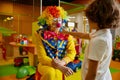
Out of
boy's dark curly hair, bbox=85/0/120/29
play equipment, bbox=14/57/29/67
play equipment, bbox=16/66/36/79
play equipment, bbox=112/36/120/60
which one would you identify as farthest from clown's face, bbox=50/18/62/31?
play equipment, bbox=112/36/120/60

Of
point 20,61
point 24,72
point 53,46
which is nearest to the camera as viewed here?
point 53,46

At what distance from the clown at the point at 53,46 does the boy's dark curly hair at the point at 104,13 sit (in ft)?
2.15

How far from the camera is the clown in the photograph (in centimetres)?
169

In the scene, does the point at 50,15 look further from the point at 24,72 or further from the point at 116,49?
the point at 116,49

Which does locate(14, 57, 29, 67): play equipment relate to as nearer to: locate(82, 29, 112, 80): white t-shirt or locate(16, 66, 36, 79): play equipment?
locate(16, 66, 36, 79): play equipment

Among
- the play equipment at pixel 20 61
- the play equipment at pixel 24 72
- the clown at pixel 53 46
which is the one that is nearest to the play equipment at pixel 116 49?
the play equipment at pixel 20 61

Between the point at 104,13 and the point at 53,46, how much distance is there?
78 centimetres

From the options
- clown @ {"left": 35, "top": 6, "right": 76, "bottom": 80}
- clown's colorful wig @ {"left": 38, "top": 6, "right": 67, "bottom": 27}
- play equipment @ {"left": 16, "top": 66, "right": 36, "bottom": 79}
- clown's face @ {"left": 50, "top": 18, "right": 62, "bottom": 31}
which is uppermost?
clown's colorful wig @ {"left": 38, "top": 6, "right": 67, "bottom": 27}

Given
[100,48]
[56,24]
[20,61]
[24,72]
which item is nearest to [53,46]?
[56,24]

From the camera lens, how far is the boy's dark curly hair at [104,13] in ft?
3.68

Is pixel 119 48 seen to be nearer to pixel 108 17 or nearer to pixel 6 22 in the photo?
pixel 6 22

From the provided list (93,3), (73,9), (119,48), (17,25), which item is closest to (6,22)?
(17,25)

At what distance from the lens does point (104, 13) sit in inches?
44.2

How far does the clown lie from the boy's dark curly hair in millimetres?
656
